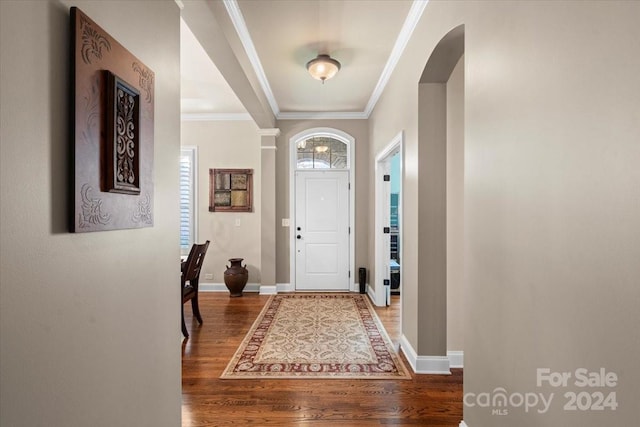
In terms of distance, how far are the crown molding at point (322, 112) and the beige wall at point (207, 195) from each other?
32.4 inches

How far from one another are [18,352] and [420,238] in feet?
7.98

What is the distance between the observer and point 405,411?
7.32ft

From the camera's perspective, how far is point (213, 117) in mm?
5586

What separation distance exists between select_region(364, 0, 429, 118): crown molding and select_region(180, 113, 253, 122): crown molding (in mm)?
2208

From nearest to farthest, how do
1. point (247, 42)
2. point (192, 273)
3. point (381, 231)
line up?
point (247, 42)
point (192, 273)
point (381, 231)

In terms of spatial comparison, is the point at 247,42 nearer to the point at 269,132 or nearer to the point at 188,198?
the point at 269,132

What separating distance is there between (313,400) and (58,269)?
75.4 inches

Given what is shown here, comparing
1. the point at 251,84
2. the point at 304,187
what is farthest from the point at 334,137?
the point at 251,84

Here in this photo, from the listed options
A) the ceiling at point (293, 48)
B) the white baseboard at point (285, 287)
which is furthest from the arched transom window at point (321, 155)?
the white baseboard at point (285, 287)

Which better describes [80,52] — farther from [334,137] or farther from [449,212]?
[334,137]

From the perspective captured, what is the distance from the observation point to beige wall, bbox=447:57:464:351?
117 inches

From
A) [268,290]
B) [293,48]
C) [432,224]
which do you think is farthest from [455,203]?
[268,290]

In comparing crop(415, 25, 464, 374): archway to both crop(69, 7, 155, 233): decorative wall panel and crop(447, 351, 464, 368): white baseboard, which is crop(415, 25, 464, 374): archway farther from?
crop(69, 7, 155, 233): decorative wall panel

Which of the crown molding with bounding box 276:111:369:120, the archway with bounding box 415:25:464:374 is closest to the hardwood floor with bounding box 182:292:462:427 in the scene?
the archway with bounding box 415:25:464:374
